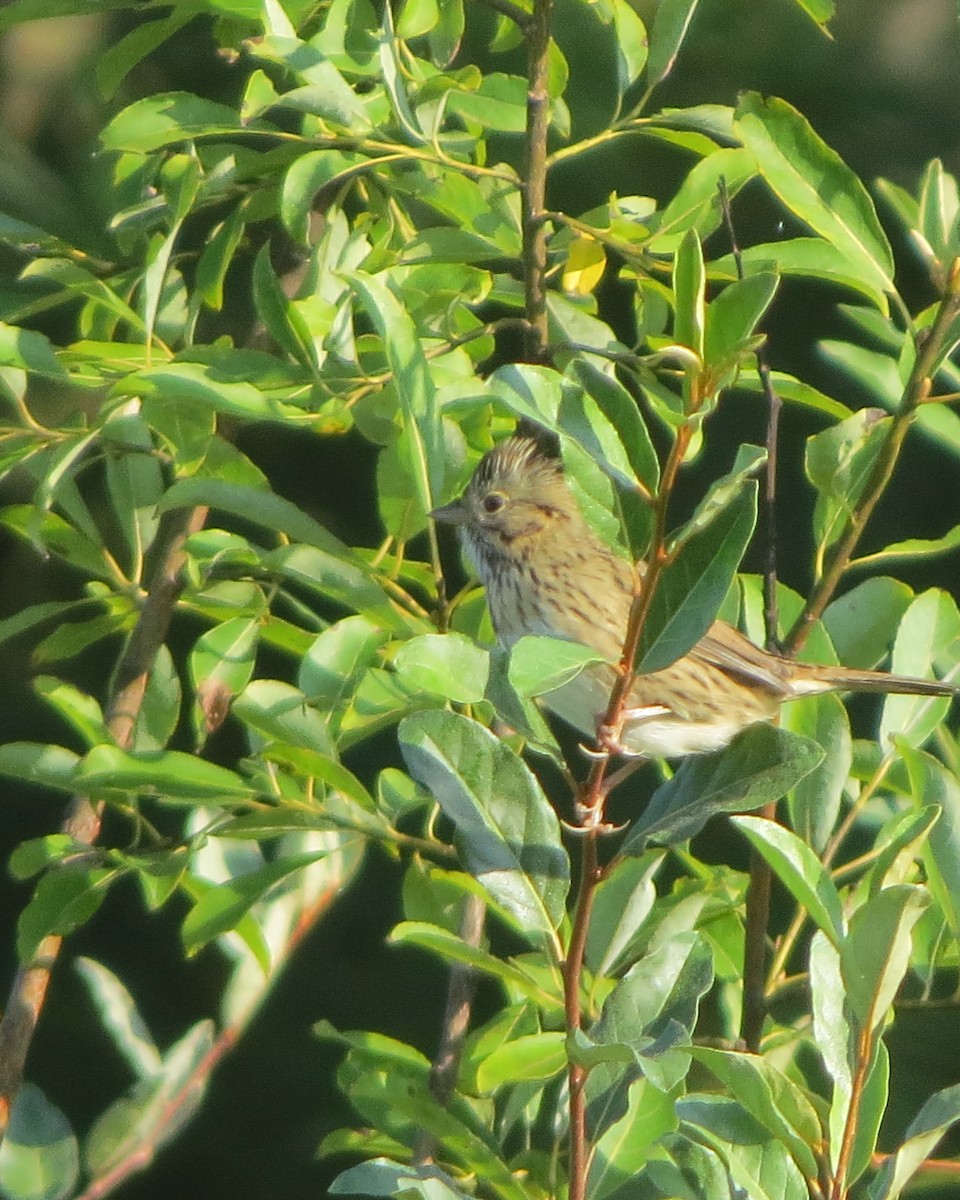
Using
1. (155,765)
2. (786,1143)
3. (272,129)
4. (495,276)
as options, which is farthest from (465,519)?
(786,1143)

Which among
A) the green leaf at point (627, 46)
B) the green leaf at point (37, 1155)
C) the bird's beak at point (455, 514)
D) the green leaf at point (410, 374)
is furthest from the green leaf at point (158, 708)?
the green leaf at point (627, 46)

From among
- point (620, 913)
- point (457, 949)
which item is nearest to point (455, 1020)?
point (620, 913)

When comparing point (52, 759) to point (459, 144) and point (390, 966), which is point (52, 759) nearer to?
point (459, 144)

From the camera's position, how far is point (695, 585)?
1279 mm

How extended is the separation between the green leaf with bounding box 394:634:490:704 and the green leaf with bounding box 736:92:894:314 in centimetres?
51

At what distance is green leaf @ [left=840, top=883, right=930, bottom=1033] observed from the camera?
49.6 inches

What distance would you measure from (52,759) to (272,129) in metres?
0.65

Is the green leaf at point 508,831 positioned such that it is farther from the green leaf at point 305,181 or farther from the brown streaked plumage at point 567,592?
the brown streaked plumage at point 567,592

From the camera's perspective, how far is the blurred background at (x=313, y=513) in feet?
11.5

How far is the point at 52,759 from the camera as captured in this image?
1.74 metres

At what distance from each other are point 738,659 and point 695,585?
4.64 ft

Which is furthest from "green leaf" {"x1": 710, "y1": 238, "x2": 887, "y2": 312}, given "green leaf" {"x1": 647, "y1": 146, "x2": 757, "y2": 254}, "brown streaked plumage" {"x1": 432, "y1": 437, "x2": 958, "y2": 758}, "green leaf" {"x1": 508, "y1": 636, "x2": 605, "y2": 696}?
"brown streaked plumage" {"x1": 432, "y1": 437, "x2": 958, "y2": 758}

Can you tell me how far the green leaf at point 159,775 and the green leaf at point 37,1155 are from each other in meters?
0.30

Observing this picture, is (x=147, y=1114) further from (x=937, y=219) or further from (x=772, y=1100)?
(x=937, y=219)
